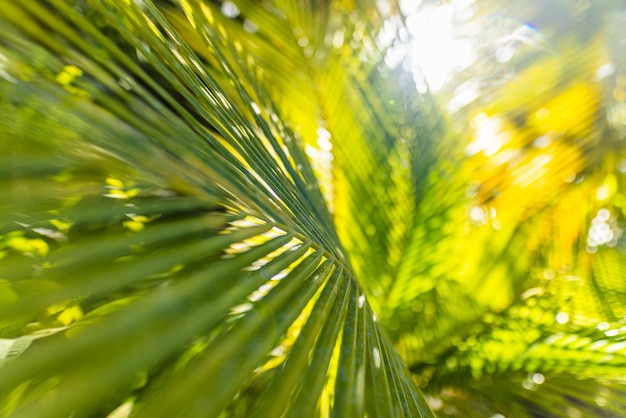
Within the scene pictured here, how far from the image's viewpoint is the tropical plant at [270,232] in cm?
23

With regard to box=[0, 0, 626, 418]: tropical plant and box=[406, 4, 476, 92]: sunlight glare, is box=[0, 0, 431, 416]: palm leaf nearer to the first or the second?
box=[0, 0, 626, 418]: tropical plant

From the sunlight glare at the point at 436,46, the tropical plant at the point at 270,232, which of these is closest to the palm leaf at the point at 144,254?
the tropical plant at the point at 270,232

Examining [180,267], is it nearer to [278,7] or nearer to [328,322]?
[328,322]

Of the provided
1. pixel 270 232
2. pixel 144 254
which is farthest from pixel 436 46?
pixel 144 254

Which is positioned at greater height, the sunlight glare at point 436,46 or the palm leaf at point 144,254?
the sunlight glare at point 436,46

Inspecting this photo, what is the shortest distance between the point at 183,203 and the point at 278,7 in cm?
93

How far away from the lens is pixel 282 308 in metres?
0.35

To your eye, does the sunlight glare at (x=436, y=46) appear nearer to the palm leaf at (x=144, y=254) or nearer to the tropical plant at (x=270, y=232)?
the tropical plant at (x=270, y=232)

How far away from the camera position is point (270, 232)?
46 cm

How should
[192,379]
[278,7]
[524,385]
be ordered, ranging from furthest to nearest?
[278,7]
[524,385]
[192,379]

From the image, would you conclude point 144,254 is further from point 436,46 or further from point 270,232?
point 436,46

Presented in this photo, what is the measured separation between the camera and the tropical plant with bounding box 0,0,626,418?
23 centimetres

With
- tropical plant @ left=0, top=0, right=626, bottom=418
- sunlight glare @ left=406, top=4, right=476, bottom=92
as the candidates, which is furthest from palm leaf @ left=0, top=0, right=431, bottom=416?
sunlight glare @ left=406, top=4, right=476, bottom=92

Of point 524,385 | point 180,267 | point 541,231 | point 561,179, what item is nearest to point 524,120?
point 561,179
